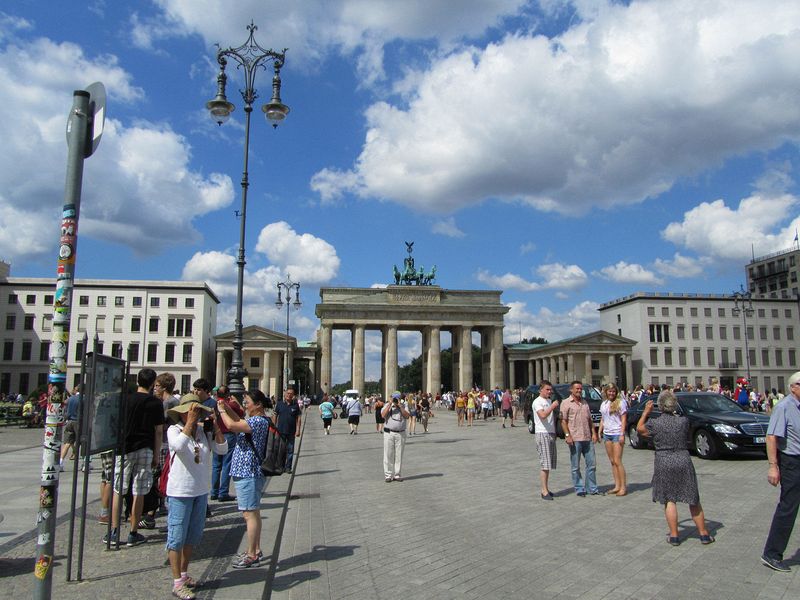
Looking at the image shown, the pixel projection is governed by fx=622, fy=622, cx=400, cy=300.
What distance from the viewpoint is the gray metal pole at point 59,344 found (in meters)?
4.41

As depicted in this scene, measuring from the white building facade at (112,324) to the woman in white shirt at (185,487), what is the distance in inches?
3129

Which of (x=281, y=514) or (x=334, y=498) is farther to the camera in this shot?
(x=334, y=498)

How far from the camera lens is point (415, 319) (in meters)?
82.1

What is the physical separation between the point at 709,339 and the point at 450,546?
319 feet

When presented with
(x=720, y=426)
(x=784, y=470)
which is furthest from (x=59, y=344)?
(x=720, y=426)

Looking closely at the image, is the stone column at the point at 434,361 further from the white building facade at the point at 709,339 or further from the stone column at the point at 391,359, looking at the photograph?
the white building facade at the point at 709,339

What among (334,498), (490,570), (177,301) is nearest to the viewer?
(490,570)

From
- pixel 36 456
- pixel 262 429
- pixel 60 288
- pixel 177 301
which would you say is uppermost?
pixel 177 301

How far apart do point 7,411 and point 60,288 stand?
1482 inches

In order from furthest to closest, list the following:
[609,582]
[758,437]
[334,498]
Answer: [758,437] → [334,498] → [609,582]

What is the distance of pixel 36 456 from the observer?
17812 millimetres

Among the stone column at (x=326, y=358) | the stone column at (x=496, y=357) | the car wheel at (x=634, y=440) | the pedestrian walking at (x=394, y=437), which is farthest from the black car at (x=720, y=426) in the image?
the stone column at (x=496, y=357)

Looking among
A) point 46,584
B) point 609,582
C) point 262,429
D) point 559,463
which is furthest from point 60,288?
point 559,463

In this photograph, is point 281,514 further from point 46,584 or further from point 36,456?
point 36,456
